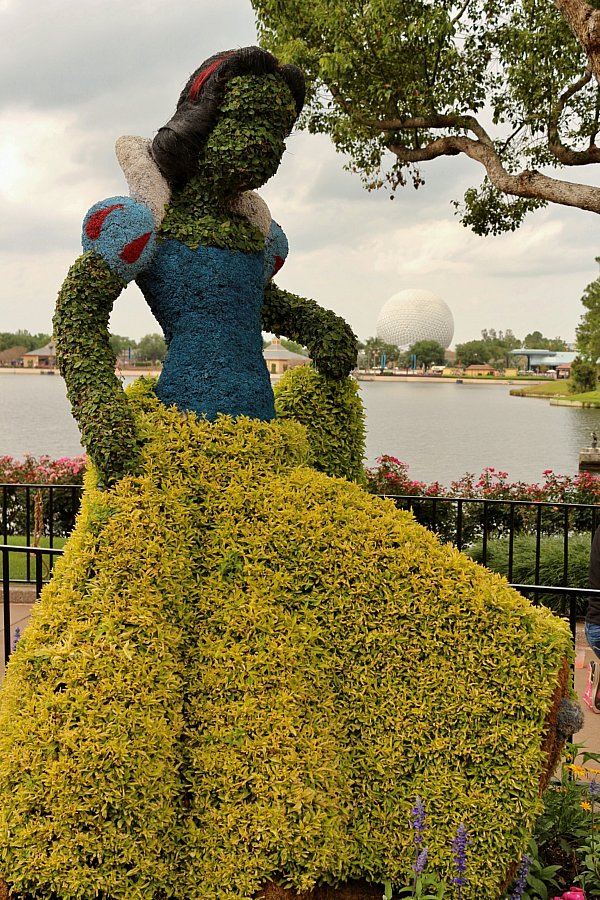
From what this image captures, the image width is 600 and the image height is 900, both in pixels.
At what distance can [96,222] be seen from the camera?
9.16 ft

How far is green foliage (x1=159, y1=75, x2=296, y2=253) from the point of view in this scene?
277cm

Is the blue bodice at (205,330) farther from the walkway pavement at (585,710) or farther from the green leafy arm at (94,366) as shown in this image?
the walkway pavement at (585,710)

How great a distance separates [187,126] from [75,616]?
1.82m

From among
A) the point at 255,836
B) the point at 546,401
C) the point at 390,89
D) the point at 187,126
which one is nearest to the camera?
the point at 255,836

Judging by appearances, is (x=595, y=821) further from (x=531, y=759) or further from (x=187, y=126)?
(x=187, y=126)

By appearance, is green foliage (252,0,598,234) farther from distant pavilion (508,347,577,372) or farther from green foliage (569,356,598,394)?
distant pavilion (508,347,577,372)

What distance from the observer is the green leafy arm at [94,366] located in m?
2.60

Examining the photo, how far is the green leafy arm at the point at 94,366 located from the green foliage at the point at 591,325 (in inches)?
1442

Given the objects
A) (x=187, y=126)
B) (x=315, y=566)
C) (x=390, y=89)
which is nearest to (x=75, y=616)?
(x=315, y=566)

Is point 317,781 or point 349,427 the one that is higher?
point 349,427

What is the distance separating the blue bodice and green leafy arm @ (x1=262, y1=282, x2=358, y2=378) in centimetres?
43

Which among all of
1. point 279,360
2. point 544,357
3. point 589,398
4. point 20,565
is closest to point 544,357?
point 544,357

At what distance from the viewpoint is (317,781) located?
2381 millimetres

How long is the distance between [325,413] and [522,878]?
1867mm
